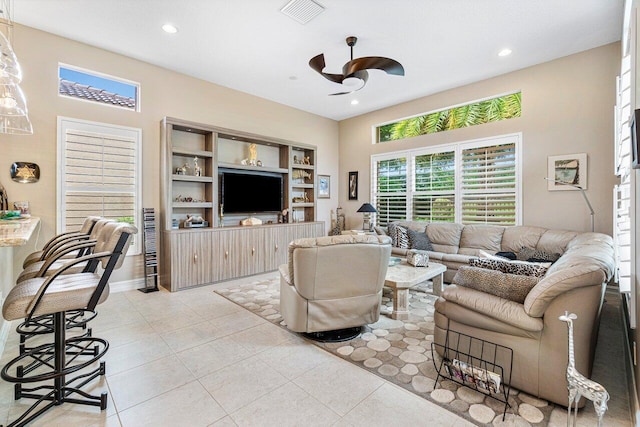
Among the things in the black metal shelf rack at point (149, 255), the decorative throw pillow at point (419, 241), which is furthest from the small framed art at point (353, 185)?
the black metal shelf rack at point (149, 255)

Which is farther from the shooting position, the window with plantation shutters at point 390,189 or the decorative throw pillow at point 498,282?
the window with plantation shutters at point 390,189

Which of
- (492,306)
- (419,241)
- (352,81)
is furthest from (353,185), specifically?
(492,306)

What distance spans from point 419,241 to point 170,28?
473cm

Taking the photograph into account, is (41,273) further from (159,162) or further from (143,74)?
(143,74)

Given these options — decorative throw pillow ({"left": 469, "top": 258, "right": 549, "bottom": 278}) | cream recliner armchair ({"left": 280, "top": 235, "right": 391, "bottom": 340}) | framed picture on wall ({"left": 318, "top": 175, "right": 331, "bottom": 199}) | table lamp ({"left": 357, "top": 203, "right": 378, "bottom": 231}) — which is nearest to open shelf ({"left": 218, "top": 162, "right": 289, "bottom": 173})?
framed picture on wall ({"left": 318, "top": 175, "right": 331, "bottom": 199})

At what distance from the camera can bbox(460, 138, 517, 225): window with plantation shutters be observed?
4.70 metres

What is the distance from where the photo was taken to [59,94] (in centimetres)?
372

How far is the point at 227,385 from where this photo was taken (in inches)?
80.4

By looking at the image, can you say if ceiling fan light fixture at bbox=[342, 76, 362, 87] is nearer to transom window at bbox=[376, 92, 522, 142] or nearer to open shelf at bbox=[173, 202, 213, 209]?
transom window at bbox=[376, 92, 522, 142]

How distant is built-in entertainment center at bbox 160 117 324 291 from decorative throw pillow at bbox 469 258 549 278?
3.75 meters

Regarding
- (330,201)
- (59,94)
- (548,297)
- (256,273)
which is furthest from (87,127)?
(548,297)

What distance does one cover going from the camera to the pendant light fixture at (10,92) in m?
2.29

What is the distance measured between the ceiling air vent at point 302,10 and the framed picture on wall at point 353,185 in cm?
409

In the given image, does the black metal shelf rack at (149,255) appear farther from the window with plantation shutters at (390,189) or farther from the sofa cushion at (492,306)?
the window with plantation shutters at (390,189)
